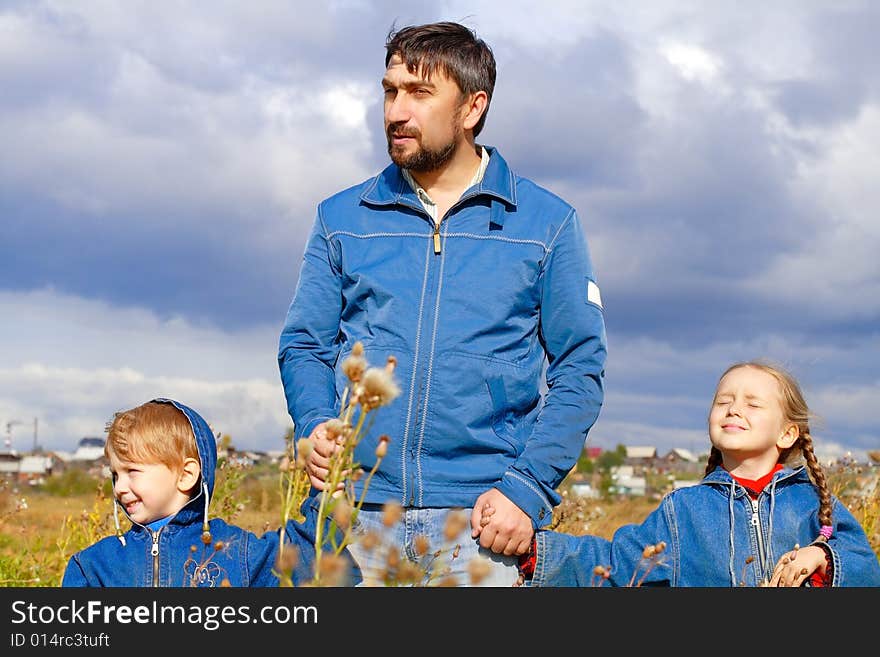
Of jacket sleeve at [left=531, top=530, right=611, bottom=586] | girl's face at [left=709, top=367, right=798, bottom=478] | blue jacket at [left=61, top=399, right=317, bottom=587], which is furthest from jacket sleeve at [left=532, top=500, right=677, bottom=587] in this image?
blue jacket at [left=61, top=399, right=317, bottom=587]

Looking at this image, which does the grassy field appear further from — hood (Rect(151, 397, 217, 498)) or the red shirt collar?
hood (Rect(151, 397, 217, 498))

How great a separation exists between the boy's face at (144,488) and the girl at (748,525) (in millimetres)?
1247

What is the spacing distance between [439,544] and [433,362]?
601 mm

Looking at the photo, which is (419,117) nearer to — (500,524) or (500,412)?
(500,412)

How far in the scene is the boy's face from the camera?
11.9 ft

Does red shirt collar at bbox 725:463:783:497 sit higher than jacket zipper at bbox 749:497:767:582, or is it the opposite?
red shirt collar at bbox 725:463:783:497

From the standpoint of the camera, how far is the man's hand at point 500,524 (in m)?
3.38

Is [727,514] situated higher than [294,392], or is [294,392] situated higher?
[294,392]

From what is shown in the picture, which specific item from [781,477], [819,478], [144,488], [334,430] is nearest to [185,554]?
[144,488]

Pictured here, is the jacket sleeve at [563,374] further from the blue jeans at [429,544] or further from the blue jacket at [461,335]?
the blue jeans at [429,544]

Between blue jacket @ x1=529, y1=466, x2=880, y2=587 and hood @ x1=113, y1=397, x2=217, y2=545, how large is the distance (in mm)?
1326
